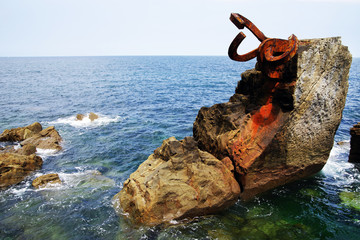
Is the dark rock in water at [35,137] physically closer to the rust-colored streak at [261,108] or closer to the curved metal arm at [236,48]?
the rust-colored streak at [261,108]

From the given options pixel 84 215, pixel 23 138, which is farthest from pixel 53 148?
pixel 84 215

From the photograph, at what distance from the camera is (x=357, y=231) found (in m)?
8.85

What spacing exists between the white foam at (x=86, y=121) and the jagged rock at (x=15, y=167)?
30.6 ft

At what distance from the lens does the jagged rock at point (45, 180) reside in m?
13.2

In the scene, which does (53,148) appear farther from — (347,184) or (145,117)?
(347,184)

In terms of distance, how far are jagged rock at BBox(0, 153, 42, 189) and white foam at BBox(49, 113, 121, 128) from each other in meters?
9.34

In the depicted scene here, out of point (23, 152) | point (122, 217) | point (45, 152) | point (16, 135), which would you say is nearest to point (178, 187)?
point (122, 217)

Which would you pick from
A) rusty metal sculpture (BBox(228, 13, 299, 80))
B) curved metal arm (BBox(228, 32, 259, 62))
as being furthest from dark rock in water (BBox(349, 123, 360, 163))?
curved metal arm (BBox(228, 32, 259, 62))

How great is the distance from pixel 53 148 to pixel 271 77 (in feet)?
52.7

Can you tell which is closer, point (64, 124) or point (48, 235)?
point (48, 235)

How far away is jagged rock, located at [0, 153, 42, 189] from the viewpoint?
44.4ft

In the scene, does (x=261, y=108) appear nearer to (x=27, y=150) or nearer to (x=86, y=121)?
(x=27, y=150)

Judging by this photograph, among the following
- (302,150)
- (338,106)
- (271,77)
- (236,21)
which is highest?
(236,21)

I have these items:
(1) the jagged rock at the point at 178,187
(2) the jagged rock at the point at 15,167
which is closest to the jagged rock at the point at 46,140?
(2) the jagged rock at the point at 15,167
